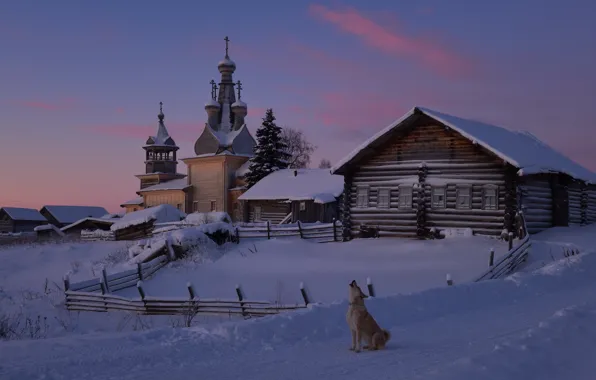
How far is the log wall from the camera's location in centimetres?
2511

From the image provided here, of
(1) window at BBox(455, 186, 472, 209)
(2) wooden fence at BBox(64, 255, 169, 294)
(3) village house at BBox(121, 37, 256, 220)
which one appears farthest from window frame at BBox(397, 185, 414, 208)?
(3) village house at BBox(121, 37, 256, 220)

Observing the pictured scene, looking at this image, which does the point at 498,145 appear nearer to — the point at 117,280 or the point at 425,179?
the point at 425,179

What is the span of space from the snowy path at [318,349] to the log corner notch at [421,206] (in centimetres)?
1489

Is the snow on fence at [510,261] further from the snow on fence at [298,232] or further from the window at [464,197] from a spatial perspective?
the snow on fence at [298,232]

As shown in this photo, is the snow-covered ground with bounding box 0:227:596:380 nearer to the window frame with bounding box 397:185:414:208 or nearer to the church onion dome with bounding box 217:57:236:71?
the window frame with bounding box 397:185:414:208

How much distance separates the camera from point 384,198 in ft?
91.5

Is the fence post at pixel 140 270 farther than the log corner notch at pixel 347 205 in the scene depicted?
No

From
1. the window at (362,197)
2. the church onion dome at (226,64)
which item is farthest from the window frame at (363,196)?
the church onion dome at (226,64)

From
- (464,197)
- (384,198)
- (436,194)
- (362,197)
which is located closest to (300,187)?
(362,197)

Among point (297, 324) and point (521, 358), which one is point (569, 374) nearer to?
point (521, 358)

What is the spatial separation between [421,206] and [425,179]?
4.19 ft

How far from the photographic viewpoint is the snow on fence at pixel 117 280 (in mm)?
20422

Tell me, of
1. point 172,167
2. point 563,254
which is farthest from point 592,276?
point 172,167

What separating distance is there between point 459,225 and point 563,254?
16.6 feet
